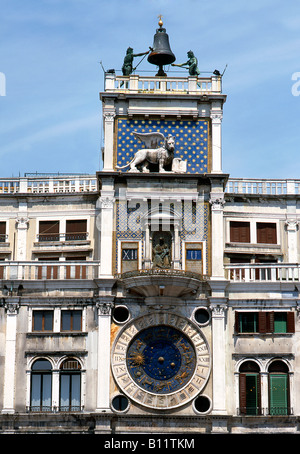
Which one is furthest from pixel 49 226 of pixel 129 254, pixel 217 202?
pixel 217 202

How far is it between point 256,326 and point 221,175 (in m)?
8.93

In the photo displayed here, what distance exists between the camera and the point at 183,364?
64500 millimetres

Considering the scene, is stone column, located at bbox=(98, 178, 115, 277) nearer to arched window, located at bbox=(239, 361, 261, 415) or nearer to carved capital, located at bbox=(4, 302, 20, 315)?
carved capital, located at bbox=(4, 302, 20, 315)

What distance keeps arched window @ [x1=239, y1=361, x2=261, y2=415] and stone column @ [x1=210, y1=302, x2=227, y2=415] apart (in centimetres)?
108

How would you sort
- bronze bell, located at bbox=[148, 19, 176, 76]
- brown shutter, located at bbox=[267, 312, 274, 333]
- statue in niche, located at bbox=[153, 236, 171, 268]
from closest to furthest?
brown shutter, located at bbox=[267, 312, 274, 333], statue in niche, located at bbox=[153, 236, 171, 268], bronze bell, located at bbox=[148, 19, 176, 76]

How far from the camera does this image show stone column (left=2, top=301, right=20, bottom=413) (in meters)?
63.5

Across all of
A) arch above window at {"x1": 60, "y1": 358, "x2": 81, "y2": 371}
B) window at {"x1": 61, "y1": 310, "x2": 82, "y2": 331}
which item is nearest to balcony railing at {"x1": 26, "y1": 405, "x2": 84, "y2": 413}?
arch above window at {"x1": 60, "y1": 358, "x2": 81, "y2": 371}

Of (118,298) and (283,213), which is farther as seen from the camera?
(283,213)

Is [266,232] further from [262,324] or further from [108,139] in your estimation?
[108,139]

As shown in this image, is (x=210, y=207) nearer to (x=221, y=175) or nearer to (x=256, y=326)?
(x=221, y=175)
